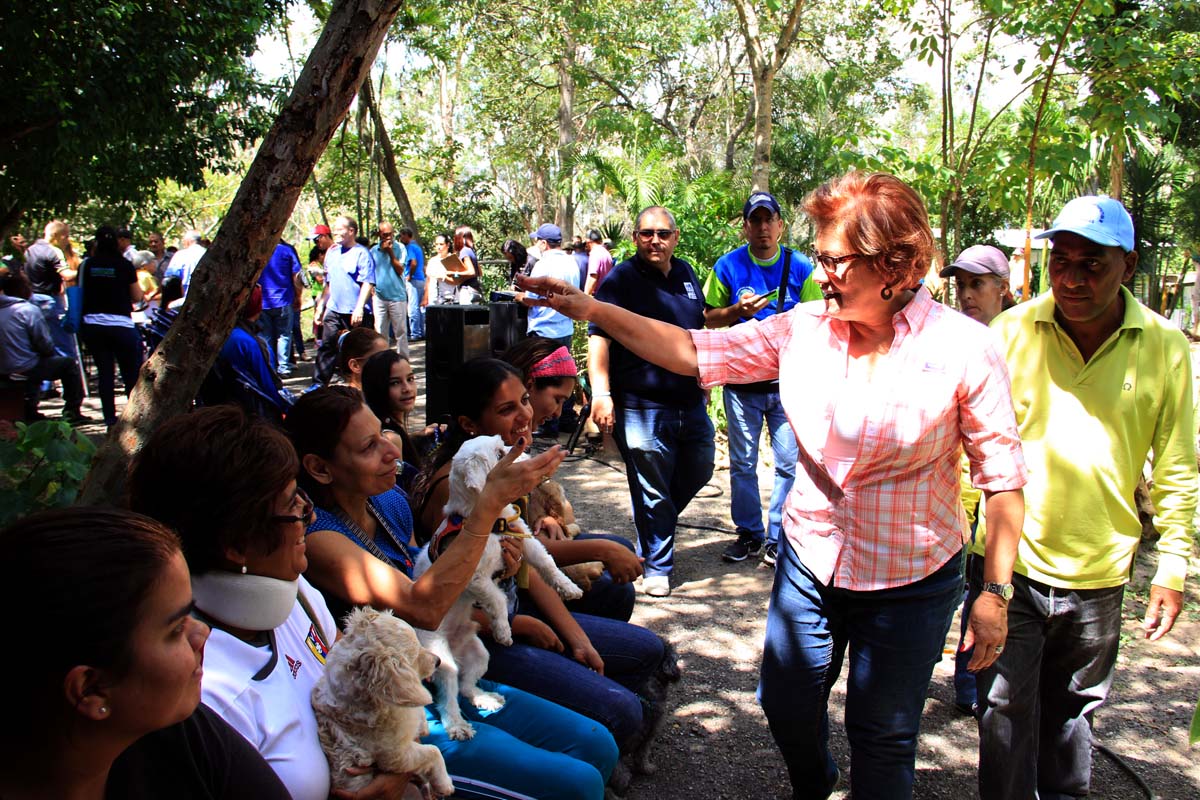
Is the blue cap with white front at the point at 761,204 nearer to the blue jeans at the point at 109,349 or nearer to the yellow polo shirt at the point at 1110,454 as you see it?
the yellow polo shirt at the point at 1110,454

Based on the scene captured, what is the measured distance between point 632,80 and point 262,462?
25.0 m

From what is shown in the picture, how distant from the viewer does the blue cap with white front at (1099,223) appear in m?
2.54

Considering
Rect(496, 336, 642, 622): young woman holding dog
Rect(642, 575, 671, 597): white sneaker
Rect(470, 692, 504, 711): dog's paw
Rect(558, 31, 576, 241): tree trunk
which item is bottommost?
Rect(642, 575, 671, 597): white sneaker

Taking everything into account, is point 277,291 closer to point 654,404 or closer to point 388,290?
point 388,290

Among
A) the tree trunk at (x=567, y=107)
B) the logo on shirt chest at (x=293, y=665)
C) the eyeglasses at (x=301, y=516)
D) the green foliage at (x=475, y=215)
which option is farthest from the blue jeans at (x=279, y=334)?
the green foliage at (x=475, y=215)

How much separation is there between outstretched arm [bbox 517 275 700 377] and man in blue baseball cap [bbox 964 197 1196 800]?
41.3 inches

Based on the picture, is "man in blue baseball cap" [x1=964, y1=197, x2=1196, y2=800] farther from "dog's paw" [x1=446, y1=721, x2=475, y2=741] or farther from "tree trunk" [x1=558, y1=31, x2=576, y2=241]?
"tree trunk" [x1=558, y1=31, x2=576, y2=241]

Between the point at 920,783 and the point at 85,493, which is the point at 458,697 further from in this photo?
the point at 920,783

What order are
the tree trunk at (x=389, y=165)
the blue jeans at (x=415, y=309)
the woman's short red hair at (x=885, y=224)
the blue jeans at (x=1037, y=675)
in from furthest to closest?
the blue jeans at (x=415, y=309)
the tree trunk at (x=389, y=165)
the blue jeans at (x=1037, y=675)
the woman's short red hair at (x=885, y=224)

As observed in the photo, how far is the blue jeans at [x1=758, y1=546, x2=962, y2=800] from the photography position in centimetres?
243

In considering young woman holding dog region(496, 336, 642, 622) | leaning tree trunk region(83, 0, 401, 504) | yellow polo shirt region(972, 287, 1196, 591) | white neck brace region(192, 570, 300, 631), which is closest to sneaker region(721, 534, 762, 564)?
young woman holding dog region(496, 336, 642, 622)

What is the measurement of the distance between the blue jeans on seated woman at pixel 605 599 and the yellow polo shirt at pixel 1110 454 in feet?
4.77

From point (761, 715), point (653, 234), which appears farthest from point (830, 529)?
point (653, 234)

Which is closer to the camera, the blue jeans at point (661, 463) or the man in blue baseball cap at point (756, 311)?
the blue jeans at point (661, 463)
